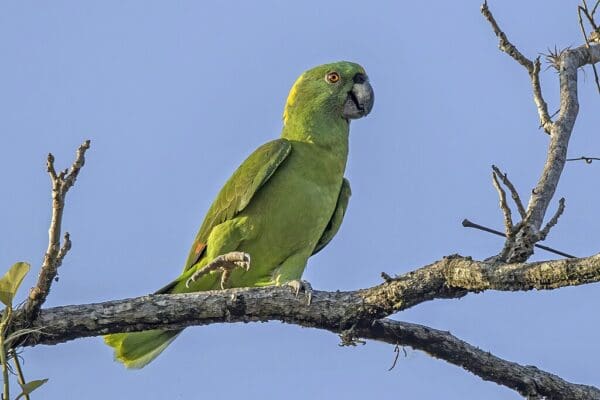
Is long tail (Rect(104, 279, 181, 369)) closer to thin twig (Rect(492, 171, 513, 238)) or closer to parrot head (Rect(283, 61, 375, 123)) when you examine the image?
parrot head (Rect(283, 61, 375, 123))

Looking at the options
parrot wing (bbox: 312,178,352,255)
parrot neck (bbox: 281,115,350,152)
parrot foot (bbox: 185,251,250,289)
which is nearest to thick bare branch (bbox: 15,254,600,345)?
parrot foot (bbox: 185,251,250,289)

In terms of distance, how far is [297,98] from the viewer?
23.6 ft

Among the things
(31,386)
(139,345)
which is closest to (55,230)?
(31,386)

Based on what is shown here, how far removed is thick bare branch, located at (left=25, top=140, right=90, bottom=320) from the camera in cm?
374

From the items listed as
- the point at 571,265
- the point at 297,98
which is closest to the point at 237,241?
the point at 297,98

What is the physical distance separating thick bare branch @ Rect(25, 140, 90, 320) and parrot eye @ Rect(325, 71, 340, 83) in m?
3.58

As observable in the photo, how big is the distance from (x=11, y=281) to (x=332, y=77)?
4217 mm

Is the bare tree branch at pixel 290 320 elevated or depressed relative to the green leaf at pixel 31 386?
elevated

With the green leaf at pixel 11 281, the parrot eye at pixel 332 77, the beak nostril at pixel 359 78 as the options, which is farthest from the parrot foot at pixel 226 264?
the beak nostril at pixel 359 78

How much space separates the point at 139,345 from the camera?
5.84 metres

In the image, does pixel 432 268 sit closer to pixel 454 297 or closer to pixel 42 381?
pixel 454 297

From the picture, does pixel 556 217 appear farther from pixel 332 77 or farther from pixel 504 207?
pixel 332 77

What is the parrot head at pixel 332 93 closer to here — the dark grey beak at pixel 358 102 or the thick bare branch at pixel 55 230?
the dark grey beak at pixel 358 102

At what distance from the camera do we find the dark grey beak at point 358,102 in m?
7.06
